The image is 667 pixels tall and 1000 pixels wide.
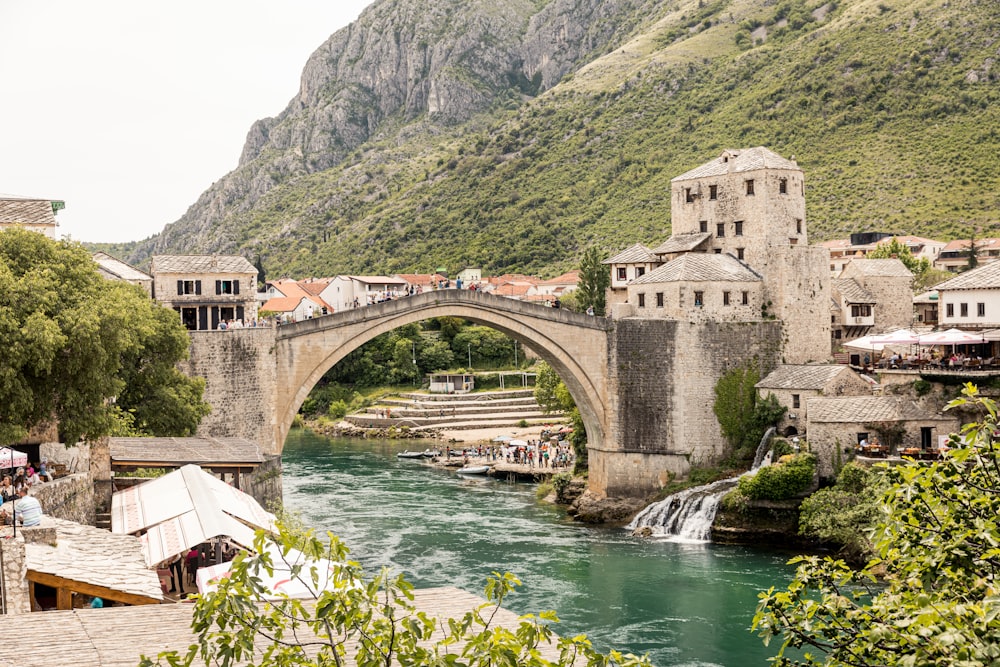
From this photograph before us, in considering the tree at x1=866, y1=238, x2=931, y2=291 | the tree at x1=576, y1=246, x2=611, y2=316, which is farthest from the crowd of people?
the tree at x1=866, y1=238, x2=931, y2=291

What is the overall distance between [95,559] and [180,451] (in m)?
11.0

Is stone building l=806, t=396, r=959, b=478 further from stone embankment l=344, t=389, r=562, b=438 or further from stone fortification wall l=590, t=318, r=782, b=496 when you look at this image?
stone embankment l=344, t=389, r=562, b=438

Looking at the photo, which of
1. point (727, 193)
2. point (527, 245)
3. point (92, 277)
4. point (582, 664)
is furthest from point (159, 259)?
point (527, 245)

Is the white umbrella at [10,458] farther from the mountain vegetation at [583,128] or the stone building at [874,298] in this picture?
the mountain vegetation at [583,128]

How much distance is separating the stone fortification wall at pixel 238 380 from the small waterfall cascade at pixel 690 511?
12.9m

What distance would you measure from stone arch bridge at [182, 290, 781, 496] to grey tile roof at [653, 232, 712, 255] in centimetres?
383

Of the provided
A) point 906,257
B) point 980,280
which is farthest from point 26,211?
point 906,257

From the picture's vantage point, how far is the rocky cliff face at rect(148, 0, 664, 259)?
151 meters

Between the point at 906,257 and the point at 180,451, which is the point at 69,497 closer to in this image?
the point at 180,451

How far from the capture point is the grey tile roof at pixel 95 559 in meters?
15.4

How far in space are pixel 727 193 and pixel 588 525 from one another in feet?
44.1

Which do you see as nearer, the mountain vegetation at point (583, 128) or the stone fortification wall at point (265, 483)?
the stone fortification wall at point (265, 483)

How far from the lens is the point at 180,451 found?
2775 centimetres

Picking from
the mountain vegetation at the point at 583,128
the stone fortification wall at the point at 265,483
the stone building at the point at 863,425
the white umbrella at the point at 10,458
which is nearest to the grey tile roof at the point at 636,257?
the stone building at the point at 863,425
